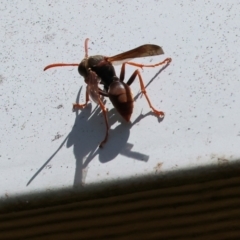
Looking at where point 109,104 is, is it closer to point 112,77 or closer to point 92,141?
point 112,77

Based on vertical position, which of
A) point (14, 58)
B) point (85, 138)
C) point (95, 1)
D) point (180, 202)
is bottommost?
Result: point (180, 202)

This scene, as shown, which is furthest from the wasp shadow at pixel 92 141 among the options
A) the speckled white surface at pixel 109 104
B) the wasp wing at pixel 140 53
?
the wasp wing at pixel 140 53

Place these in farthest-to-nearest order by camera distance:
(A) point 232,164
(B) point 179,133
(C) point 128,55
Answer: (C) point 128,55 → (B) point 179,133 → (A) point 232,164

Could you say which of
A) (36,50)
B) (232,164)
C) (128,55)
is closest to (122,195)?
(232,164)

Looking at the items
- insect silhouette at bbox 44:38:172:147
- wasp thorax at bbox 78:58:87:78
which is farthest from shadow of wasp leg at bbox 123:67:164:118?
wasp thorax at bbox 78:58:87:78

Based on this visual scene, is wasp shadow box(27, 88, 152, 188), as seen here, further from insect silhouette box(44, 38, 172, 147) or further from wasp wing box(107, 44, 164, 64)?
wasp wing box(107, 44, 164, 64)

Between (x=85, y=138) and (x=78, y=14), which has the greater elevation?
(x=78, y=14)

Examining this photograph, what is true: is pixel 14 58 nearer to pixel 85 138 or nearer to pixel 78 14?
pixel 78 14

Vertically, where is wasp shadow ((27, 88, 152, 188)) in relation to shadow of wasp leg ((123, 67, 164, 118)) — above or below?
below
